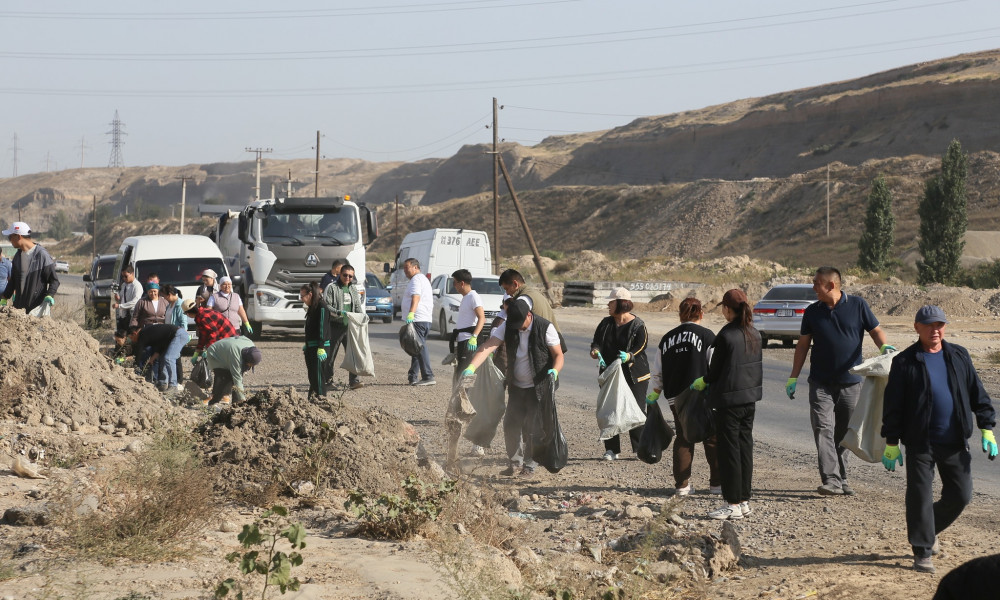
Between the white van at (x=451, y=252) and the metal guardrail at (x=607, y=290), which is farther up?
the white van at (x=451, y=252)

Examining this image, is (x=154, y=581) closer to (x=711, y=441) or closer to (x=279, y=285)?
(x=711, y=441)

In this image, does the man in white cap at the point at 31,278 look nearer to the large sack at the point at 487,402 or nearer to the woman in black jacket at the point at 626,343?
the large sack at the point at 487,402

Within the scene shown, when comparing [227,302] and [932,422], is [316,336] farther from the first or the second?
[932,422]

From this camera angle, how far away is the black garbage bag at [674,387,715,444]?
7.44m

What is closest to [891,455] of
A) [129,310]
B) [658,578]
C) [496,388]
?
[658,578]

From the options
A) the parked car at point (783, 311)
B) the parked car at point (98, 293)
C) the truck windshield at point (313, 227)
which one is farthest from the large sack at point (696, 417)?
the parked car at point (98, 293)

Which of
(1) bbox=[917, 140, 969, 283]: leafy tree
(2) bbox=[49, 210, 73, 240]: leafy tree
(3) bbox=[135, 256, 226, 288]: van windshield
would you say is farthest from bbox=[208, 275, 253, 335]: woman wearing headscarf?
(2) bbox=[49, 210, 73, 240]: leafy tree

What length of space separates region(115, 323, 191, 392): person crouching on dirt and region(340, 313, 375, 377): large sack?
2.16 metres

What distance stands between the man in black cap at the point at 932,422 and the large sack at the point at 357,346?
7.87 m

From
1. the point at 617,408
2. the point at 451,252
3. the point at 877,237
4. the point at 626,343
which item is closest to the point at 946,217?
the point at 877,237

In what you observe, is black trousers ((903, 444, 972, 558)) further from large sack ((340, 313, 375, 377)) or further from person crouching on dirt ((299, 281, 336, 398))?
large sack ((340, 313, 375, 377))

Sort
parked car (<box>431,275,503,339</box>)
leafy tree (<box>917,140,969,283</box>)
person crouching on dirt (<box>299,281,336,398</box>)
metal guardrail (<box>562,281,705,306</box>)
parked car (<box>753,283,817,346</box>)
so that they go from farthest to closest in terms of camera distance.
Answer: leafy tree (<box>917,140,969,283</box>)
metal guardrail (<box>562,281,705,306</box>)
parked car (<box>431,275,503,339</box>)
parked car (<box>753,283,817,346</box>)
person crouching on dirt (<box>299,281,336,398</box>)

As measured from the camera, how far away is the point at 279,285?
21188 millimetres

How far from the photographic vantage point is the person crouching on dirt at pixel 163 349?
42.1ft
